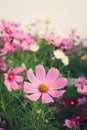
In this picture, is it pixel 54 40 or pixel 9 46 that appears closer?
pixel 9 46

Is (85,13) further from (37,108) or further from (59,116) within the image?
(37,108)

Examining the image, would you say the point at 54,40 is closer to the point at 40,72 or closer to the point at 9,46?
the point at 9,46

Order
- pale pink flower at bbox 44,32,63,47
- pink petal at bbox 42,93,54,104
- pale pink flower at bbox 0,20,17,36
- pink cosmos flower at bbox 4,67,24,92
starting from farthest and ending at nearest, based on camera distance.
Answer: pale pink flower at bbox 44,32,63,47, pale pink flower at bbox 0,20,17,36, pink cosmos flower at bbox 4,67,24,92, pink petal at bbox 42,93,54,104

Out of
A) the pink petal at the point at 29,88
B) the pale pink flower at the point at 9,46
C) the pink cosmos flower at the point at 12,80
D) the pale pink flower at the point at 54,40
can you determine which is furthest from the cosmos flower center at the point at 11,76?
the pale pink flower at the point at 54,40

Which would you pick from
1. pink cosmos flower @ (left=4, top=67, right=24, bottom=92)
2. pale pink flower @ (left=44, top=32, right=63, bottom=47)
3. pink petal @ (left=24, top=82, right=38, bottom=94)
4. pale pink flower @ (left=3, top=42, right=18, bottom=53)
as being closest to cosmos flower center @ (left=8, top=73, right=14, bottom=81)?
pink cosmos flower @ (left=4, top=67, right=24, bottom=92)

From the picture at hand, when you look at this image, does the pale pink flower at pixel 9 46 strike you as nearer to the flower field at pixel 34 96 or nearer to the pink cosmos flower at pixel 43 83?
the flower field at pixel 34 96

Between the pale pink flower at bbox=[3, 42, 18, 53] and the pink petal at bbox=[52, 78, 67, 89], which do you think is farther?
the pale pink flower at bbox=[3, 42, 18, 53]

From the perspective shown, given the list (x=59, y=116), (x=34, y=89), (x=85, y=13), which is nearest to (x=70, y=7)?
(x=85, y=13)

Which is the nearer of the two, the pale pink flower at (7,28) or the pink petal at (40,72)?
the pink petal at (40,72)

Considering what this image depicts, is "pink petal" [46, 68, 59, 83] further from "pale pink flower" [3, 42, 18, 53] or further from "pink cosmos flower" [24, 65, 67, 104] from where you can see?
"pale pink flower" [3, 42, 18, 53]

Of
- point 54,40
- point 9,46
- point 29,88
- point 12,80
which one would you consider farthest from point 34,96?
point 54,40

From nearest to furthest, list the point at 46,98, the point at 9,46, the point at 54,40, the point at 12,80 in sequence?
the point at 46,98, the point at 12,80, the point at 9,46, the point at 54,40
